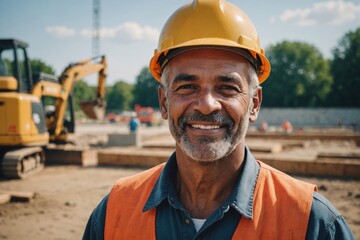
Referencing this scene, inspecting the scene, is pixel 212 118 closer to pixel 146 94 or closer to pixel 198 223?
pixel 198 223

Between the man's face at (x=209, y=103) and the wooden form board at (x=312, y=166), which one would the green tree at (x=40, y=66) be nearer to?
the wooden form board at (x=312, y=166)

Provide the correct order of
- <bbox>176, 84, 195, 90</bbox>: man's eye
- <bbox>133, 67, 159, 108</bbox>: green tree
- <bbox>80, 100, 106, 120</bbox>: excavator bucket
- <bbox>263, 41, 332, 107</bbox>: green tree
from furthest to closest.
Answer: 1. <bbox>133, 67, 159, 108</bbox>: green tree
2. <bbox>263, 41, 332, 107</bbox>: green tree
3. <bbox>80, 100, 106, 120</bbox>: excavator bucket
4. <bbox>176, 84, 195, 90</bbox>: man's eye

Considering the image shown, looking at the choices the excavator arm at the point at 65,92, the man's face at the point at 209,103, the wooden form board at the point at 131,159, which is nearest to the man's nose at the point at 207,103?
the man's face at the point at 209,103

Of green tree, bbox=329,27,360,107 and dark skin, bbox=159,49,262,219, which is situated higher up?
green tree, bbox=329,27,360,107

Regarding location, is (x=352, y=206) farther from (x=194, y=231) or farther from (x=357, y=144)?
(x=357, y=144)

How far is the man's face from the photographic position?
1771mm

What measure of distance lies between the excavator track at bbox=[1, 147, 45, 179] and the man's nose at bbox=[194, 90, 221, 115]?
859 cm

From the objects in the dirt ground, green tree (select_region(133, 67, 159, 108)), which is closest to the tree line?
green tree (select_region(133, 67, 159, 108))

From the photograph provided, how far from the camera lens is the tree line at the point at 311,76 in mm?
56131

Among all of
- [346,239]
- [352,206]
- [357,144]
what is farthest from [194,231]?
[357,144]

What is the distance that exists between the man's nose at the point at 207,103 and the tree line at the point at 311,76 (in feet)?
197

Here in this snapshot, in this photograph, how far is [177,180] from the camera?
2090 millimetres

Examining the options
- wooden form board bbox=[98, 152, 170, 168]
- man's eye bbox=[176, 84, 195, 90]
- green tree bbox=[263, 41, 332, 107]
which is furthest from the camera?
green tree bbox=[263, 41, 332, 107]

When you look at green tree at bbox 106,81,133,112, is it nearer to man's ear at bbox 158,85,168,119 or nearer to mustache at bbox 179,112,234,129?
man's ear at bbox 158,85,168,119
